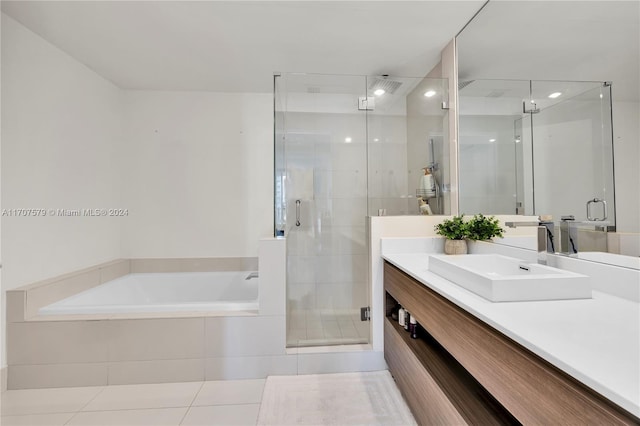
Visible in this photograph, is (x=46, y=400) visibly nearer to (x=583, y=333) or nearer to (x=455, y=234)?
(x=583, y=333)

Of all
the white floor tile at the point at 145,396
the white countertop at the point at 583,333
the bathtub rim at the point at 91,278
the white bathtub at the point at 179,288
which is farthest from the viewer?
the white bathtub at the point at 179,288

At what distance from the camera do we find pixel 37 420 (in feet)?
4.98

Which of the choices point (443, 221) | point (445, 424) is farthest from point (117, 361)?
point (443, 221)

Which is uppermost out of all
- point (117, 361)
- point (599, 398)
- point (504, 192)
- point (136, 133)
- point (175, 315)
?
point (136, 133)

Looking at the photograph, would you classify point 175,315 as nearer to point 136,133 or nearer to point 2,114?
point 2,114

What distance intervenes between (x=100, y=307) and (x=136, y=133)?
Result: 71.2 inches

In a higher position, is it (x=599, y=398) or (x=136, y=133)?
(x=136, y=133)

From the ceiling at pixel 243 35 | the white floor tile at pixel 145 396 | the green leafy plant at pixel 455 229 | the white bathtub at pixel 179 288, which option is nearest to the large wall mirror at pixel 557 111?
the green leafy plant at pixel 455 229

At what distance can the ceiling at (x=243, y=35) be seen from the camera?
5.57 feet

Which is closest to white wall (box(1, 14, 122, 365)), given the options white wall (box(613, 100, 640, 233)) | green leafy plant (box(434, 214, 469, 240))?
green leafy plant (box(434, 214, 469, 240))

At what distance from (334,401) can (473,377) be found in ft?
2.87

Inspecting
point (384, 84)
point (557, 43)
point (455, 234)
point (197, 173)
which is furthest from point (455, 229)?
point (197, 173)

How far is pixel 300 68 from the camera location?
94.6 inches

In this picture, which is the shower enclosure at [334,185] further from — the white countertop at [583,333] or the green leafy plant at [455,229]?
the white countertop at [583,333]
